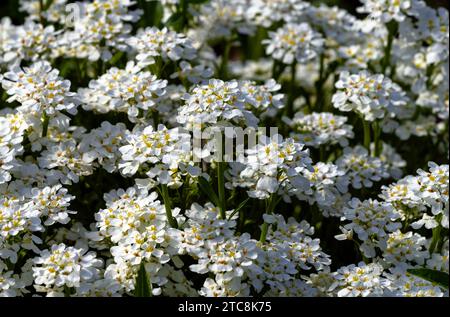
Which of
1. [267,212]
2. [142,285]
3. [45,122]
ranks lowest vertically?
[142,285]

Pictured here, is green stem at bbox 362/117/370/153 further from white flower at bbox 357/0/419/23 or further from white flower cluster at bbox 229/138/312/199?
white flower cluster at bbox 229/138/312/199

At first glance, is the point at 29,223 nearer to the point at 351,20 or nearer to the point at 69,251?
the point at 69,251

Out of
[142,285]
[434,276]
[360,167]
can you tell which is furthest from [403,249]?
[142,285]

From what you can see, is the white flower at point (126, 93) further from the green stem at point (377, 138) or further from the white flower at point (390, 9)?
the white flower at point (390, 9)

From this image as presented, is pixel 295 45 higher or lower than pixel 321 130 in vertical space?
higher

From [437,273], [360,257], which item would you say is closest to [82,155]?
[360,257]

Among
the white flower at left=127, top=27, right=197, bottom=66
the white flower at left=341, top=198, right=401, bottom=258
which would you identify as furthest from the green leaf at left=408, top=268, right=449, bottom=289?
the white flower at left=127, top=27, right=197, bottom=66

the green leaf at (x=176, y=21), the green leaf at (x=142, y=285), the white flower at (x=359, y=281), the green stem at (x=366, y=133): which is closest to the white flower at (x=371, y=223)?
the white flower at (x=359, y=281)

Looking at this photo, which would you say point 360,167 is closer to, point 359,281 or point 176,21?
point 359,281
